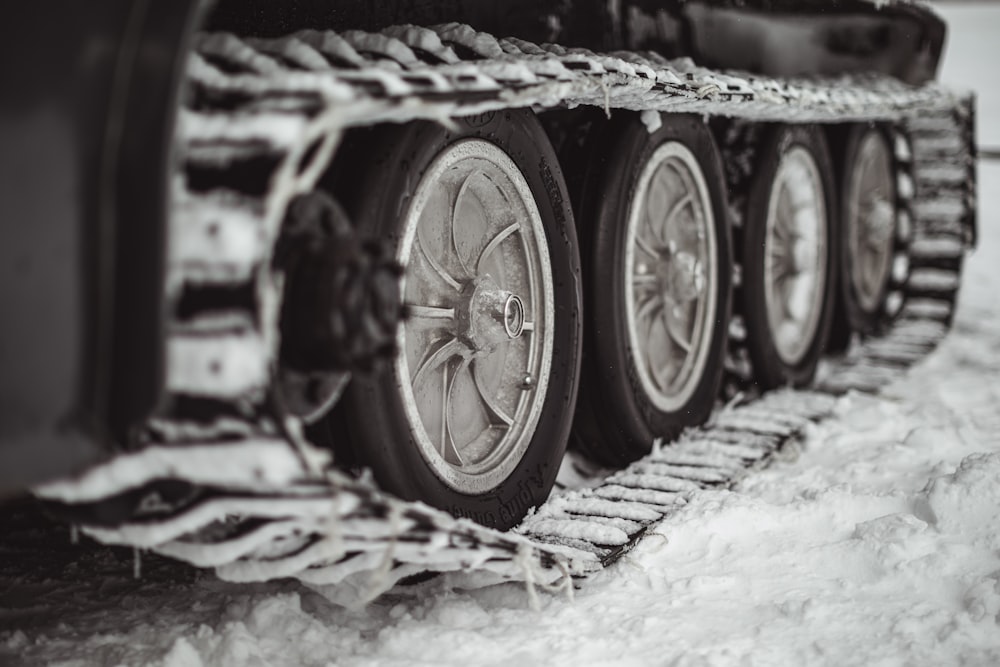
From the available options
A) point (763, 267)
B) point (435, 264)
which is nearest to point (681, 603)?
point (435, 264)

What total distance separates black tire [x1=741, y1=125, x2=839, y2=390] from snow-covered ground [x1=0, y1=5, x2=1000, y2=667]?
2.70 ft

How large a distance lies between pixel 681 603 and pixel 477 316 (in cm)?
65

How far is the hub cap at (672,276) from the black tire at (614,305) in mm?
41

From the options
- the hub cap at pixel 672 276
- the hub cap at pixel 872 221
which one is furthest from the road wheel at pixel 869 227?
the hub cap at pixel 672 276

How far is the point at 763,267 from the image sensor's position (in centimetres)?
335

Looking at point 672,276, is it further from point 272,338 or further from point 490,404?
point 272,338

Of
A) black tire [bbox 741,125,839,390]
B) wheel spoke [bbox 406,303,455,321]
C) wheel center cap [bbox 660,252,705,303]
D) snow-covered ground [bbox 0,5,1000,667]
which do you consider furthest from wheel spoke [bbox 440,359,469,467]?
black tire [bbox 741,125,839,390]

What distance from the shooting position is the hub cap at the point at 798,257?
3.69 meters

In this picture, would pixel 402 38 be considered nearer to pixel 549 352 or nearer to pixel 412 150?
pixel 412 150

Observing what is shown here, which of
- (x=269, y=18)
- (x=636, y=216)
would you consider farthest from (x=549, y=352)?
(x=269, y=18)

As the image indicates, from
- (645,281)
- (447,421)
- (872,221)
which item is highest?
(872,221)

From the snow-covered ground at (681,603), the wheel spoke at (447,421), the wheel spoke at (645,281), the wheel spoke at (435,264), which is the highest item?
the wheel spoke at (435,264)

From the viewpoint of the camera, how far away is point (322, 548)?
5.22 feet

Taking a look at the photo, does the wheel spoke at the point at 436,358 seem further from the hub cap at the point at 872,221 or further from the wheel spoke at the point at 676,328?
the hub cap at the point at 872,221
